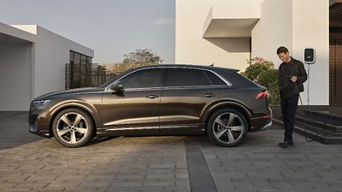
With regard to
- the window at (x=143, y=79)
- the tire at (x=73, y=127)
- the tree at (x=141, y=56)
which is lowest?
the tire at (x=73, y=127)

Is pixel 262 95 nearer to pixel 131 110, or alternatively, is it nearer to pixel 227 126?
pixel 227 126

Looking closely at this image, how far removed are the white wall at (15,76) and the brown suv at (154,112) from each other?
961cm

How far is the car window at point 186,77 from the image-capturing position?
21.1ft

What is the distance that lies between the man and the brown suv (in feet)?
1.23


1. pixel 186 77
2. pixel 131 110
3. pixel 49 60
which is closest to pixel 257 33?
pixel 49 60

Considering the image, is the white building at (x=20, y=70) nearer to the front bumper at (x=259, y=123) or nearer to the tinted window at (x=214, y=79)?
the tinted window at (x=214, y=79)

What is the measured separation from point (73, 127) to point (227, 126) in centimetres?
290

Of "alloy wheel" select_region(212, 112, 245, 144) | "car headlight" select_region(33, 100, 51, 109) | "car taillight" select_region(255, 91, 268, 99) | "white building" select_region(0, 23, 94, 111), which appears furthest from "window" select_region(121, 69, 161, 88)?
"white building" select_region(0, 23, 94, 111)

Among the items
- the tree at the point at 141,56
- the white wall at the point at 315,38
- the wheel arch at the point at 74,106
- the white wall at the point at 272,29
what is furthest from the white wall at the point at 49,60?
the tree at the point at 141,56

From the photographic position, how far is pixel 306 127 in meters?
7.88

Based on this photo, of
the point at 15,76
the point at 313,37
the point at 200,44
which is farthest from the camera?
the point at 200,44

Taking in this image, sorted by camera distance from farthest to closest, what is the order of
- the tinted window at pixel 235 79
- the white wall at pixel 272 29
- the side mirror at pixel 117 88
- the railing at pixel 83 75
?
the railing at pixel 83 75, the white wall at pixel 272 29, the tinted window at pixel 235 79, the side mirror at pixel 117 88

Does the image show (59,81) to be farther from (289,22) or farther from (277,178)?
(277,178)

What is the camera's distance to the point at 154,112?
6.23 m
